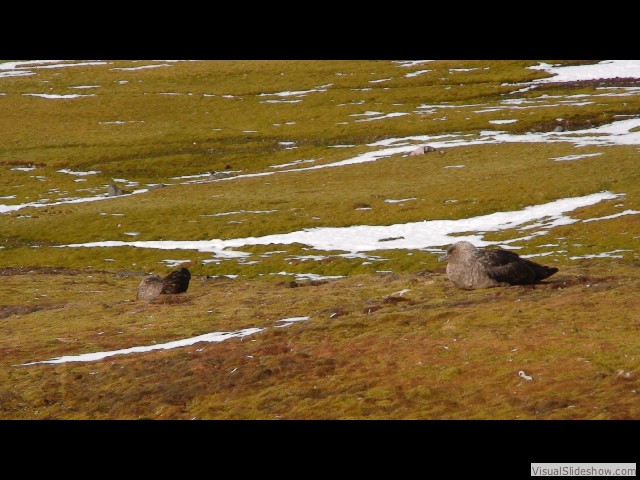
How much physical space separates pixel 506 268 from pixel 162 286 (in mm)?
19251

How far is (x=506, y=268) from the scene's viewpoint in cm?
3083

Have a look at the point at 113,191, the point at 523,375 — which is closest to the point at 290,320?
the point at 523,375

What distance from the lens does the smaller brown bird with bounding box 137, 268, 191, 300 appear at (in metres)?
41.7

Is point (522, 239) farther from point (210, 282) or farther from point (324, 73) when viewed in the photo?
point (324, 73)

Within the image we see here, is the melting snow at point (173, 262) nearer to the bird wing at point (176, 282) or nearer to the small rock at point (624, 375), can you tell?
the bird wing at point (176, 282)

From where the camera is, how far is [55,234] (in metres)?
68.1

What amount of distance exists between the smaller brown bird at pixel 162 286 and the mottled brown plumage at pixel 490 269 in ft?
53.4

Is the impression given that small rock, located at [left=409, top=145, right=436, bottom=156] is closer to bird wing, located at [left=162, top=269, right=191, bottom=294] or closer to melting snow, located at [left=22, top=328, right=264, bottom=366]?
bird wing, located at [left=162, top=269, right=191, bottom=294]

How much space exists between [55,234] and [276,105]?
69300 millimetres

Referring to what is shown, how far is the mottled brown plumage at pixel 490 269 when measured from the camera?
30828mm

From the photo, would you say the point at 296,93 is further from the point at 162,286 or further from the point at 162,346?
the point at 162,346

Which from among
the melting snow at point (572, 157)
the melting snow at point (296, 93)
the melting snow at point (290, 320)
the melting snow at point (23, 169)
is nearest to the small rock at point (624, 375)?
the melting snow at point (290, 320)

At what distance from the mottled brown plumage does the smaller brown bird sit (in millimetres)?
16283

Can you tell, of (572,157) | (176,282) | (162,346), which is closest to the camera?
(162,346)
